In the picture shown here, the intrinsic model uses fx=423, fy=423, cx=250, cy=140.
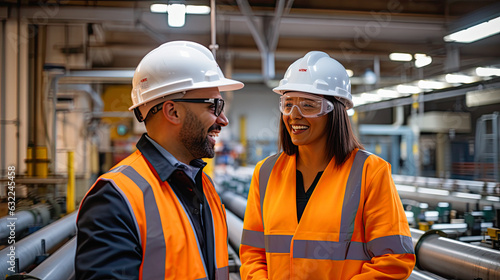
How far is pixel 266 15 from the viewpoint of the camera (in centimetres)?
631

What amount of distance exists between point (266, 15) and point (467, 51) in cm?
416

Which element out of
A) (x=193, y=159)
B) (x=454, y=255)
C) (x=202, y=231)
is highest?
(x=193, y=159)

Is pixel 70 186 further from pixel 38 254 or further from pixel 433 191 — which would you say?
pixel 433 191

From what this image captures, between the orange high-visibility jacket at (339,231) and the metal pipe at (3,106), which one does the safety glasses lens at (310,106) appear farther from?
the metal pipe at (3,106)

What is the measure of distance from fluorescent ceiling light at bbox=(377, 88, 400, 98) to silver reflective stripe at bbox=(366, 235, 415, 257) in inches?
195

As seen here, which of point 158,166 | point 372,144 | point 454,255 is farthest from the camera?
point 372,144

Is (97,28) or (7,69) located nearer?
(7,69)

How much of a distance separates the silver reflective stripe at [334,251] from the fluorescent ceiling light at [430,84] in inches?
164

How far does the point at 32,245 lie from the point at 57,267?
378 millimetres

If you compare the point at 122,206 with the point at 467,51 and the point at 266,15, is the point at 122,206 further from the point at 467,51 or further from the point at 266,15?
the point at 467,51

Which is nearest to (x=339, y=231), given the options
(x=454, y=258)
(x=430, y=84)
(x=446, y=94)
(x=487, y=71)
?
(x=454, y=258)

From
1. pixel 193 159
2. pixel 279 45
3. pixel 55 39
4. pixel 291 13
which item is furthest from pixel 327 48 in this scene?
pixel 193 159

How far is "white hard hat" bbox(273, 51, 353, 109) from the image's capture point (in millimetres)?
1782

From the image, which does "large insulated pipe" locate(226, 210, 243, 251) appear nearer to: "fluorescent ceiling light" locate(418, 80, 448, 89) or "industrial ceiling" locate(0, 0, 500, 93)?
"industrial ceiling" locate(0, 0, 500, 93)
